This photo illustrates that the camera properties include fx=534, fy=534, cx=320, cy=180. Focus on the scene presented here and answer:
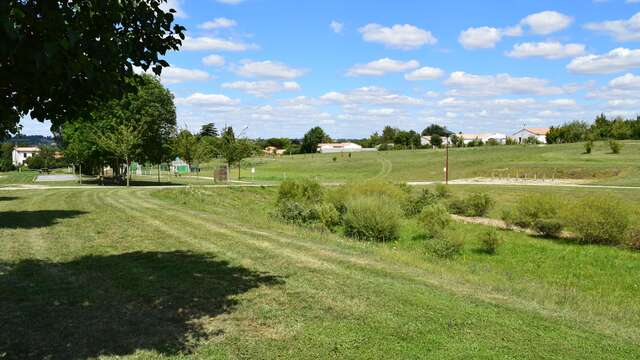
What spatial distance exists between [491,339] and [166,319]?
11.5 ft

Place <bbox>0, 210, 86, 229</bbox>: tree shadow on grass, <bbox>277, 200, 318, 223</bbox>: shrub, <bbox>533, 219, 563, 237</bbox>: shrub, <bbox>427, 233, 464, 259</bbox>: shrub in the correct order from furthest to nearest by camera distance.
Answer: <bbox>277, 200, 318, 223</bbox>: shrub
<bbox>533, 219, 563, 237</bbox>: shrub
<bbox>427, 233, 464, 259</bbox>: shrub
<bbox>0, 210, 86, 229</bbox>: tree shadow on grass

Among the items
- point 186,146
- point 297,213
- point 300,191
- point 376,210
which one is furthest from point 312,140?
point 376,210

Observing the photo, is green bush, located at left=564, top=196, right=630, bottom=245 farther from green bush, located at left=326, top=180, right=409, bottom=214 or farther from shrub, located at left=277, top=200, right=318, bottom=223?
shrub, located at left=277, top=200, right=318, bottom=223

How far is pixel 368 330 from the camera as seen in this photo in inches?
224

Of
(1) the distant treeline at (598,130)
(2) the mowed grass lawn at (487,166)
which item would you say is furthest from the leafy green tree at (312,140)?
(1) the distant treeline at (598,130)

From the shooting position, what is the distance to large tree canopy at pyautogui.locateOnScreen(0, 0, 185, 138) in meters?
4.12

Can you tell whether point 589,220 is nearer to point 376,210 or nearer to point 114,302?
point 376,210

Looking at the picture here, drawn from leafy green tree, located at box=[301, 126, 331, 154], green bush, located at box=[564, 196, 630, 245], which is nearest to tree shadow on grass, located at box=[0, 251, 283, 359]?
green bush, located at box=[564, 196, 630, 245]

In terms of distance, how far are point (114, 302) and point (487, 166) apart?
6074cm

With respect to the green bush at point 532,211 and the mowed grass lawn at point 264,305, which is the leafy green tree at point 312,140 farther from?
the mowed grass lawn at point 264,305

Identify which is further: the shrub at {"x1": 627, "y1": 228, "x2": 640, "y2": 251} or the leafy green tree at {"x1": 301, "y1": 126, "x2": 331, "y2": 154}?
the leafy green tree at {"x1": 301, "y1": 126, "x2": 331, "y2": 154}

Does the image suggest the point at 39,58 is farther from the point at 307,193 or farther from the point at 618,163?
the point at 618,163

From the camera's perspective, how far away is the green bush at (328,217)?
828 inches

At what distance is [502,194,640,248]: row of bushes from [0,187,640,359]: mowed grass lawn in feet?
19.3
